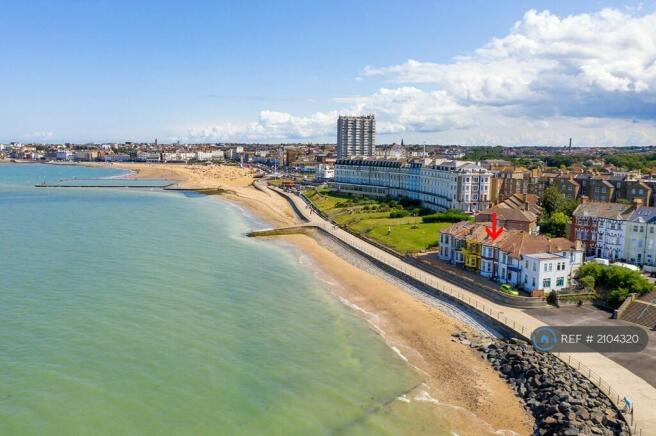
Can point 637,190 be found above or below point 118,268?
above

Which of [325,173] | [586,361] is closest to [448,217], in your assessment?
[586,361]

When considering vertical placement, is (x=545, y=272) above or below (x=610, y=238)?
below

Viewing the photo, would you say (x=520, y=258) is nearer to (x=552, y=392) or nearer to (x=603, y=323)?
(x=603, y=323)

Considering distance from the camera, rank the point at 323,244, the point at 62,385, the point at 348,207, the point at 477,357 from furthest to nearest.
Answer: the point at 348,207 < the point at 323,244 < the point at 477,357 < the point at 62,385

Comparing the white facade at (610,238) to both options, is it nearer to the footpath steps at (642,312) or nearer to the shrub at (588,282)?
the shrub at (588,282)

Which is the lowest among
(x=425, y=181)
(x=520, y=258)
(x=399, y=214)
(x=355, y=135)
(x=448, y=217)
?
(x=399, y=214)

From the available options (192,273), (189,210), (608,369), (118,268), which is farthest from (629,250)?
(189,210)

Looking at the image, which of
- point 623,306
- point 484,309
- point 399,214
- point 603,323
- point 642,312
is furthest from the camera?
point 399,214

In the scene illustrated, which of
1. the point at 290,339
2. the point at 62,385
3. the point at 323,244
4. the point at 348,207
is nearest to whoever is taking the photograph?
the point at 62,385

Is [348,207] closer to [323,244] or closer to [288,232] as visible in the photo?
[288,232]
